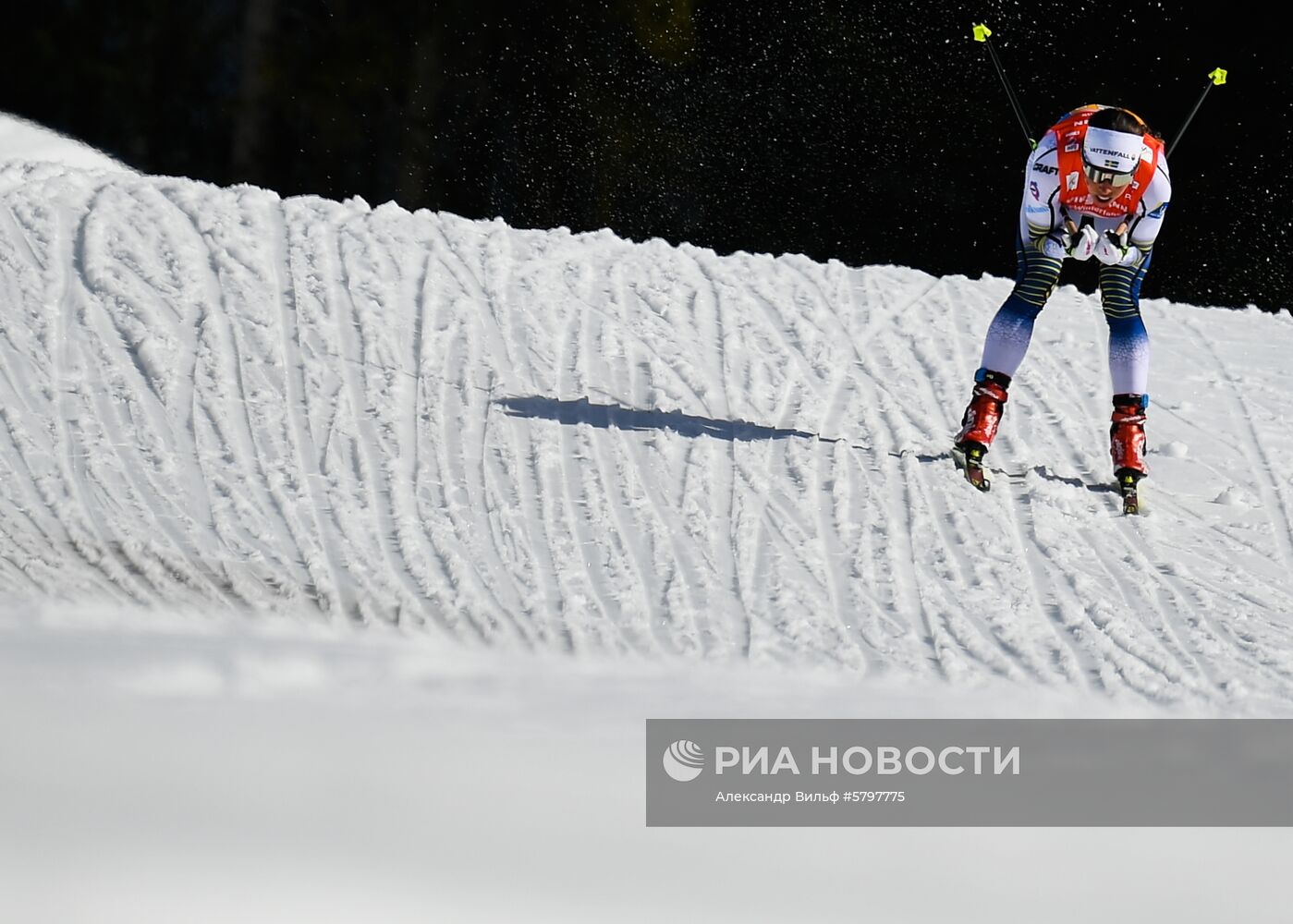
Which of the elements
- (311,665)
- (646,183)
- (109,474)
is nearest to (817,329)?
(109,474)

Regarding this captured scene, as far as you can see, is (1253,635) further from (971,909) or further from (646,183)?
(646,183)

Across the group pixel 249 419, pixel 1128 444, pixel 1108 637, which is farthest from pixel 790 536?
pixel 249 419

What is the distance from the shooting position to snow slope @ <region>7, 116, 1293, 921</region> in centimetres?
296

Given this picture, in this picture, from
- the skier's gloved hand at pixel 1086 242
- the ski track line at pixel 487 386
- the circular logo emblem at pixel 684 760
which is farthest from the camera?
the skier's gloved hand at pixel 1086 242

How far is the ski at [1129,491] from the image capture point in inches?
218

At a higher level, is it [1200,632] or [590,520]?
[590,520]

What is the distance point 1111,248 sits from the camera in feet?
17.0

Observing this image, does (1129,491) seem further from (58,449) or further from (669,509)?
(58,449)

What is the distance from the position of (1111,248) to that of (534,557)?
232 cm

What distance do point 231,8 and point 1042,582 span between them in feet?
45.3

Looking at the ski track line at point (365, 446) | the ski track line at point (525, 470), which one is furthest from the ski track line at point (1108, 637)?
the ski track line at point (365, 446)

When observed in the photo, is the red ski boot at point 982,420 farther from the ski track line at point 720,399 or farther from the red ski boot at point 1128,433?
the ski track line at point 720,399

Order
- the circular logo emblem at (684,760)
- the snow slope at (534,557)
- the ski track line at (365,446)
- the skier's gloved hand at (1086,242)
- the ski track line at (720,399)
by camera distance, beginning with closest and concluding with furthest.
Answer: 1. the snow slope at (534,557)
2. the circular logo emblem at (684,760)
3. the ski track line at (365,446)
4. the ski track line at (720,399)
5. the skier's gloved hand at (1086,242)

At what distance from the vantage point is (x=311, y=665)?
373 centimetres
